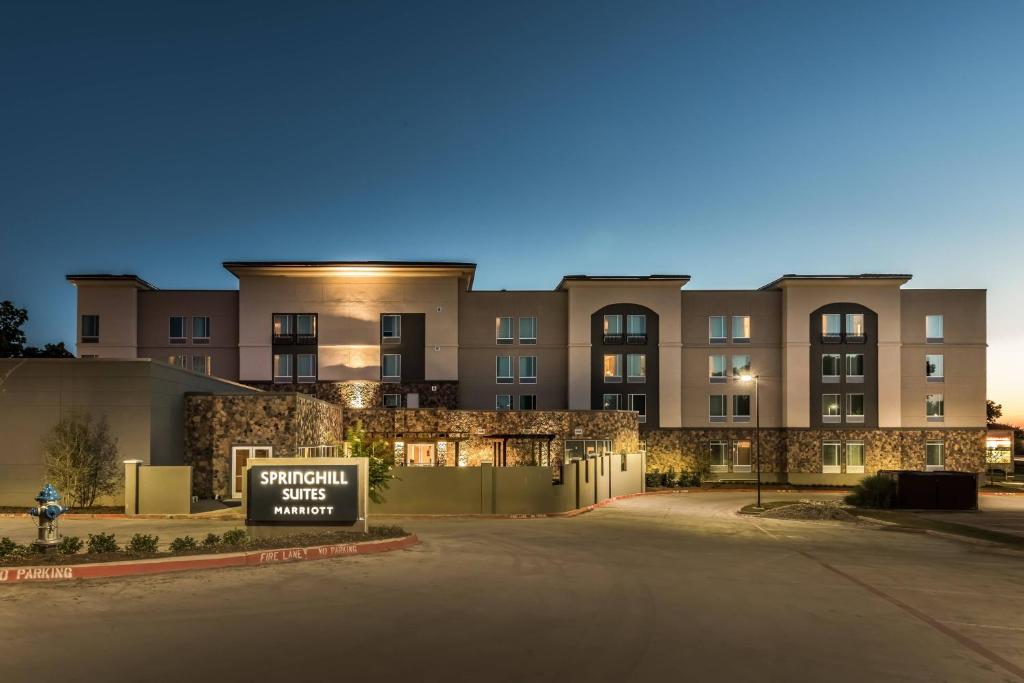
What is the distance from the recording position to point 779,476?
5397 centimetres

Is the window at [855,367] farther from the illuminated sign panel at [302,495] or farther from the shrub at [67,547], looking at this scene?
the shrub at [67,547]

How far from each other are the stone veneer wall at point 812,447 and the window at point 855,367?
3.59 m

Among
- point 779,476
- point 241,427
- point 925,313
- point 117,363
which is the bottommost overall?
point 779,476

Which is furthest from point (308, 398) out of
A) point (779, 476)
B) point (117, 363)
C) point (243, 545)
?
point (779, 476)

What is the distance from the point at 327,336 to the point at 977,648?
150 ft

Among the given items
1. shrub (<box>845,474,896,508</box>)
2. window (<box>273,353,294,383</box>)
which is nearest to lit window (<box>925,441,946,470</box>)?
shrub (<box>845,474,896,508</box>)

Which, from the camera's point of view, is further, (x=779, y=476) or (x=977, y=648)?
(x=779, y=476)

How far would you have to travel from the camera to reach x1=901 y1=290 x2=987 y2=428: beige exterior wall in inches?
2156

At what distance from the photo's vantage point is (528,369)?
180 ft

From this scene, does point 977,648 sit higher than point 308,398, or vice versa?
point 308,398

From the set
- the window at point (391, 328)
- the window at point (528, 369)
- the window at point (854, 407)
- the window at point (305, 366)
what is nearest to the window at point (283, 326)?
the window at point (305, 366)

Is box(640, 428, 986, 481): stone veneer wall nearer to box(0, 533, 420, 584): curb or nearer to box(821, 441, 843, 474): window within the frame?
box(821, 441, 843, 474): window

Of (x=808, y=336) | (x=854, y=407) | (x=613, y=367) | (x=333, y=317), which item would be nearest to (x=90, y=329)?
(x=333, y=317)

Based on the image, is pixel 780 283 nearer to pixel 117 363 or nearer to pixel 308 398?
pixel 308 398
